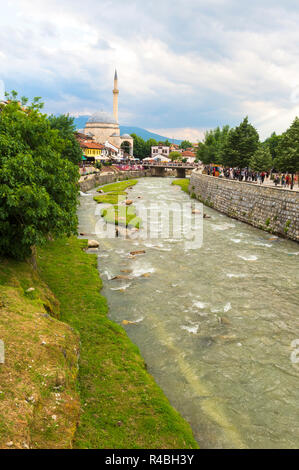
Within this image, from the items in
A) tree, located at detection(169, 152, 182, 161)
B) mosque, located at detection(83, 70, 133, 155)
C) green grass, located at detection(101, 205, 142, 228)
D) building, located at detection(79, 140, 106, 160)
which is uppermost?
mosque, located at detection(83, 70, 133, 155)

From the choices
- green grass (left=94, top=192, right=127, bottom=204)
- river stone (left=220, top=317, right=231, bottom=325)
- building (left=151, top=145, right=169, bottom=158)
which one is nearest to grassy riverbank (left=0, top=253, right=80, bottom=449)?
river stone (left=220, top=317, right=231, bottom=325)

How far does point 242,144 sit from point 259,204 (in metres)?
27.7

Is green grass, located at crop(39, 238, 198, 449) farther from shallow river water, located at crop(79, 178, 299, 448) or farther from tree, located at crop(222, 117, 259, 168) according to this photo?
tree, located at crop(222, 117, 259, 168)

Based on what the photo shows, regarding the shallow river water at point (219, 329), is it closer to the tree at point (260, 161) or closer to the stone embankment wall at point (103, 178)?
the tree at point (260, 161)

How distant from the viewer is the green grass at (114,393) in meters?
7.80

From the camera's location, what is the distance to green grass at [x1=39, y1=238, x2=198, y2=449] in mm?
7797

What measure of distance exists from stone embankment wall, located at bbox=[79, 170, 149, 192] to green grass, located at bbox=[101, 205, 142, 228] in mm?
20034

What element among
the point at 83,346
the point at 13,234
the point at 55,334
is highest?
the point at 13,234

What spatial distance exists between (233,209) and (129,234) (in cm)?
1604

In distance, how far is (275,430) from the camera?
926cm

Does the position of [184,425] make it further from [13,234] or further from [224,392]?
[13,234]

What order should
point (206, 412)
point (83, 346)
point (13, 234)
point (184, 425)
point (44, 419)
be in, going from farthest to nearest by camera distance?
point (13, 234), point (83, 346), point (206, 412), point (184, 425), point (44, 419)

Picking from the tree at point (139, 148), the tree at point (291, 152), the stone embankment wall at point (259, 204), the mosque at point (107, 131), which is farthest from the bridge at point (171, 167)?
the tree at point (139, 148)
